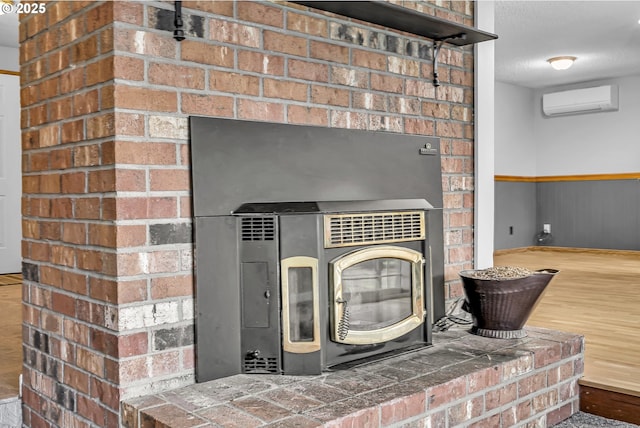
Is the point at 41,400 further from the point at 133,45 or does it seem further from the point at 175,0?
the point at 175,0

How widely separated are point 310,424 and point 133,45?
1.12 m

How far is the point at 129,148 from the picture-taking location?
168 cm

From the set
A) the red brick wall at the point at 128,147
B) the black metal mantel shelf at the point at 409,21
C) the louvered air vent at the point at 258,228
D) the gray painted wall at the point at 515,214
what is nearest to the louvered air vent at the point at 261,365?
the red brick wall at the point at 128,147

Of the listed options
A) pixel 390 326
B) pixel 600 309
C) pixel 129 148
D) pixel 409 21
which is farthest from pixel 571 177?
pixel 129 148

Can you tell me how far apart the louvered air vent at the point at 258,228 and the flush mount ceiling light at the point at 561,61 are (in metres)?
5.51

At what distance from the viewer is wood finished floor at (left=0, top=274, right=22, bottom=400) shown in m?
2.27

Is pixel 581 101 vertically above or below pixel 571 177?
above

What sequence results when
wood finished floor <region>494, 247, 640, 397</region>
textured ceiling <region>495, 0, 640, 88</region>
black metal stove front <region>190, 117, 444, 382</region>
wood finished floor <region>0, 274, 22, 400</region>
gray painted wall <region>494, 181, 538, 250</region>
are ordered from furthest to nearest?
gray painted wall <region>494, 181, 538, 250</region> → textured ceiling <region>495, 0, 640, 88</region> → wood finished floor <region>494, 247, 640, 397</region> → wood finished floor <region>0, 274, 22, 400</region> → black metal stove front <region>190, 117, 444, 382</region>

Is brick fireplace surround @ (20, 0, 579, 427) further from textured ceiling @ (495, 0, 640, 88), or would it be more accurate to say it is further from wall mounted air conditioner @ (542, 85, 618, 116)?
wall mounted air conditioner @ (542, 85, 618, 116)

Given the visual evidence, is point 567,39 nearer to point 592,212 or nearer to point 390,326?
point 592,212

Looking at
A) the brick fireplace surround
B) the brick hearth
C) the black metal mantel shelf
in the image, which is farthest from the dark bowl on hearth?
the black metal mantel shelf

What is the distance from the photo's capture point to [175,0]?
1744 millimetres

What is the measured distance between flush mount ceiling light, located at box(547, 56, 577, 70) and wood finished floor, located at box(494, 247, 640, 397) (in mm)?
2136

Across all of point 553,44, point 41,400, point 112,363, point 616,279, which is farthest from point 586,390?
point 553,44
